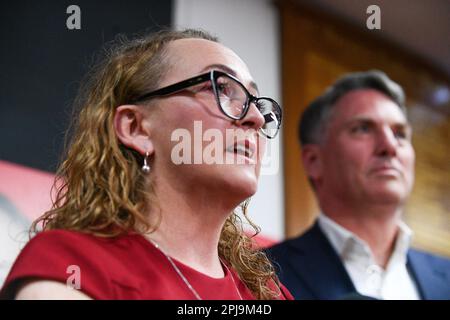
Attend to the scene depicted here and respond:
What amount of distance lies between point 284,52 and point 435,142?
57 cm

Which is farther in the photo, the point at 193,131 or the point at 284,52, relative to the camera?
the point at 284,52

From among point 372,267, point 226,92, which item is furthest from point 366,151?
point 226,92

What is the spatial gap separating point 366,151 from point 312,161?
16 centimetres

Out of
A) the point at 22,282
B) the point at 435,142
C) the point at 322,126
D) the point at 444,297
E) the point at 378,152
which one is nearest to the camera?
the point at 22,282

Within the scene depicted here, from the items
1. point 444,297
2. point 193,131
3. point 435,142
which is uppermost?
point 193,131

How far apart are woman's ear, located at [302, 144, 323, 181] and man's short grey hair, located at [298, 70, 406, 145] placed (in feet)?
0.05

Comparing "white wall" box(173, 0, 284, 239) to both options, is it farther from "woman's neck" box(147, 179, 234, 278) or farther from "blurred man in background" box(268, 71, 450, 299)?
"woman's neck" box(147, 179, 234, 278)

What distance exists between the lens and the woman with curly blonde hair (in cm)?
69

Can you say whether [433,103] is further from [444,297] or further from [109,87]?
[109,87]

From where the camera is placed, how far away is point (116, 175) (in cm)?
78

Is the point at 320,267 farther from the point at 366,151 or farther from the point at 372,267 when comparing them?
the point at 366,151

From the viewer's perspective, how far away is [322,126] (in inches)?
63.6

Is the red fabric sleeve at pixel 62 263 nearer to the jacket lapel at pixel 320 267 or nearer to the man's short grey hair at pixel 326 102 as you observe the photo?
the jacket lapel at pixel 320 267

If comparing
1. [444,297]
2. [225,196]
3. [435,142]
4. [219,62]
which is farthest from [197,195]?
[435,142]
